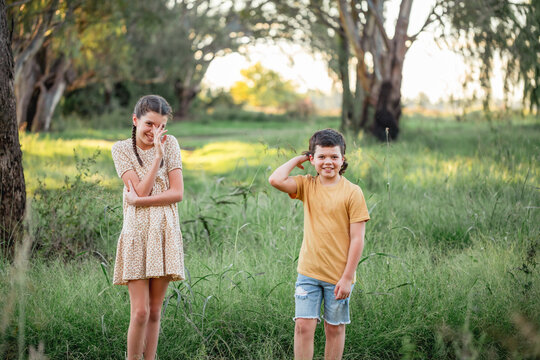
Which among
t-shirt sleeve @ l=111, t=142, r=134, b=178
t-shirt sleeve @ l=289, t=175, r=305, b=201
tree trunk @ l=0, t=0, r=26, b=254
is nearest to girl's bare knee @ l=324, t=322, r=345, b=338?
t-shirt sleeve @ l=289, t=175, r=305, b=201

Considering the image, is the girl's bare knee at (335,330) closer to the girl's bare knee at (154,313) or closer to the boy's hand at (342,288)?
the boy's hand at (342,288)

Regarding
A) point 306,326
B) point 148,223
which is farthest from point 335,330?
point 148,223

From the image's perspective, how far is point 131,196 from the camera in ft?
9.43

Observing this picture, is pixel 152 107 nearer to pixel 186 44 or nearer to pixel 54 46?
pixel 54 46

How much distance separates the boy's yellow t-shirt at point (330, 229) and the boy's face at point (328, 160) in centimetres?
8

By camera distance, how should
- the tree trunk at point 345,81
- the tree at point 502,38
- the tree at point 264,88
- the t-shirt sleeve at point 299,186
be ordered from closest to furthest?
1. the t-shirt sleeve at point 299,186
2. the tree at point 502,38
3. the tree trunk at point 345,81
4. the tree at point 264,88

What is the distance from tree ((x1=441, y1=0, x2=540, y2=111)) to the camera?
1009cm

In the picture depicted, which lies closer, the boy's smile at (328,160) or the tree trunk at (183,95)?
the boy's smile at (328,160)

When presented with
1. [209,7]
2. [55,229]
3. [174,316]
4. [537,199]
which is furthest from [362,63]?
[209,7]

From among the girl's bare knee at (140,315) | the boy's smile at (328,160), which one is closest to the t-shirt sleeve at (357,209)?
the boy's smile at (328,160)

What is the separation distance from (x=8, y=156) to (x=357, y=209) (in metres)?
2.92

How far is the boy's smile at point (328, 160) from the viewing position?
2.88 metres

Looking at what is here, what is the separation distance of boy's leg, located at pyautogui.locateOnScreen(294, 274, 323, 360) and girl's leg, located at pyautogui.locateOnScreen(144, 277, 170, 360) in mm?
706

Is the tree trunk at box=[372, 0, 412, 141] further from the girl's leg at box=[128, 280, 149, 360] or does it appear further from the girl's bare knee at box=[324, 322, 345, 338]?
the girl's leg at box=[128, 280, 149, 360]
